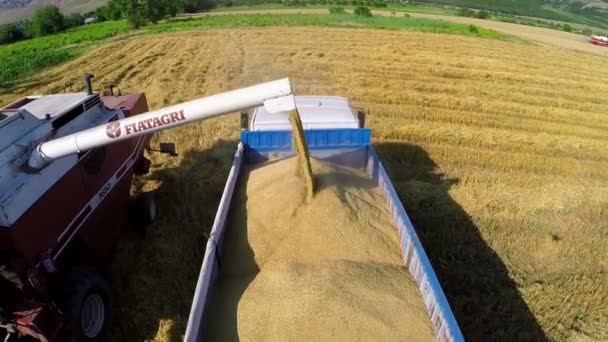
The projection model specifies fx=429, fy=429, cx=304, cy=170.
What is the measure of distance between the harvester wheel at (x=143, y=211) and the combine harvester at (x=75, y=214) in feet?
0.58

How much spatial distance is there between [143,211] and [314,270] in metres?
2.76

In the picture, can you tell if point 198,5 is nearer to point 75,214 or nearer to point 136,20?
point 136,20

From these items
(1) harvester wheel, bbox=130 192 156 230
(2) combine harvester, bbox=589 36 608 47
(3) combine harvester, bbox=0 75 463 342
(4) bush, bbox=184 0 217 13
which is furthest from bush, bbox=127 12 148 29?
(2) combine harvester, bbox=589 36 608 47

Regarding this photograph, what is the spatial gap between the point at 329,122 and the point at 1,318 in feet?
12.9

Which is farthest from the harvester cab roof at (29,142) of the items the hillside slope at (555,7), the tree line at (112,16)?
the hillside slope at (555,7)

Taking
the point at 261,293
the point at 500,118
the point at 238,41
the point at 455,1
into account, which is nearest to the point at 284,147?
the point at 261,293

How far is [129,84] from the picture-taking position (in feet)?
38.3

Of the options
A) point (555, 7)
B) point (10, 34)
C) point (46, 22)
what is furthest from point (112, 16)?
point (555, 7)

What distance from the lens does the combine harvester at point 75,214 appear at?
2.91 m

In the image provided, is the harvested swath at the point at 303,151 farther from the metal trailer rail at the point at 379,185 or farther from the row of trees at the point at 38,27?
the row of trees at the point at 38,27

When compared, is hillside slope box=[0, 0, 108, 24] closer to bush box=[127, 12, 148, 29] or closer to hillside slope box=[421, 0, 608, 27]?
bush box=[127, 12, 148, 29]

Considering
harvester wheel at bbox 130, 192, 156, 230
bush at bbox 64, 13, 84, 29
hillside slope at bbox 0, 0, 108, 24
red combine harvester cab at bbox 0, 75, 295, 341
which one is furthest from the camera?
hillside slope at bbox 0, 0, 108, 24

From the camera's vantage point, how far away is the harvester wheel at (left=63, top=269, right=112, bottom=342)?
3336 millimetres

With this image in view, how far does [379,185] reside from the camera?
178 inches
